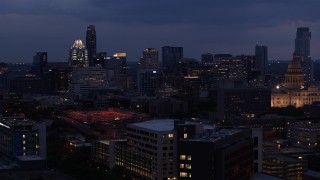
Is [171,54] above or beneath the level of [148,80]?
above

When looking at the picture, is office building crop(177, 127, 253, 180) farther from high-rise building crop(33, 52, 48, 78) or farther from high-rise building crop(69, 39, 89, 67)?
high-rise building crop(69, 39, 89, 67)

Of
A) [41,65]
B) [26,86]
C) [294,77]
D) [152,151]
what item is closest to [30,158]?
[152,151]

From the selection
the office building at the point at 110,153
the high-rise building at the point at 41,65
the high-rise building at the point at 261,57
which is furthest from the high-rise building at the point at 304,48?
the office building at the point at 110,153

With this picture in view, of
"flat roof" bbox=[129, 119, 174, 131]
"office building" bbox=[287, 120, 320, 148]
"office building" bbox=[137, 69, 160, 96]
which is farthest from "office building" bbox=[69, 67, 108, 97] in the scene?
"flat roof" bbox=[129, 119, 174, 131]

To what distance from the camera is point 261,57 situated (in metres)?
126

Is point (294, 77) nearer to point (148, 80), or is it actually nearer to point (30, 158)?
point (148, 80)

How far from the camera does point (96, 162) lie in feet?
109

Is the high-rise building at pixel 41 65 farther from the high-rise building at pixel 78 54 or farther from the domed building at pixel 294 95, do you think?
the domed building at pixel 294 95

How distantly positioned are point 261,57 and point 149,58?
24.6 metres

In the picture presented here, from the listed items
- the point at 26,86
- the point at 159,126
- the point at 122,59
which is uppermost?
the point at 122,59

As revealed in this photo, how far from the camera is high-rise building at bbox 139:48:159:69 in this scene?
114m

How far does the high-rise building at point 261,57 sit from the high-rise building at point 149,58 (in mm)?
19679

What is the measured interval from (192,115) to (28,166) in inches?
1124

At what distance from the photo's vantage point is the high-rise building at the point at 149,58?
11431 centimetres
